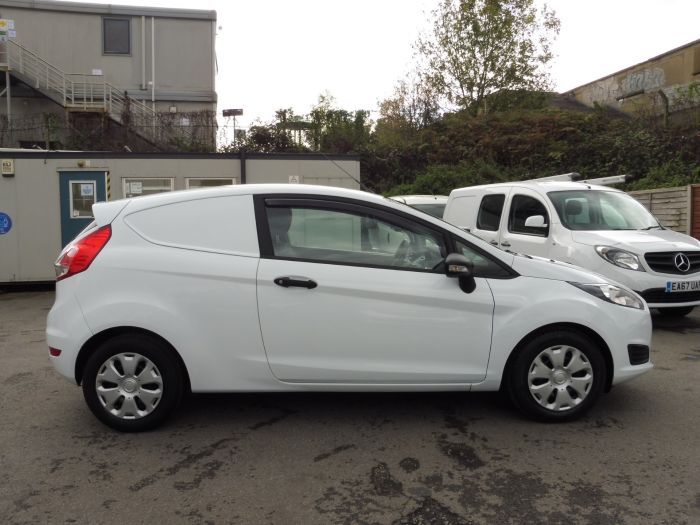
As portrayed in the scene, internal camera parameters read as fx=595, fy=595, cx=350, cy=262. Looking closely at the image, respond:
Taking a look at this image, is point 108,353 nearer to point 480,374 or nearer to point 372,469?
point 372,469

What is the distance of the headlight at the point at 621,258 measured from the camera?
6.96 m

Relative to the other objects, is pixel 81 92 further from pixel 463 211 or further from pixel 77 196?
pixel 463 211

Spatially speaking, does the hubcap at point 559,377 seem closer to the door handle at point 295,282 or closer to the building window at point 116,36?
the door handle at point 295,282

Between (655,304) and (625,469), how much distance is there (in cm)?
411

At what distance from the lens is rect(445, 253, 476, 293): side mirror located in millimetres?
3902

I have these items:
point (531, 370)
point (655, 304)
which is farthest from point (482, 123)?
point (531, 370)

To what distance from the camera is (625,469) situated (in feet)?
11.3

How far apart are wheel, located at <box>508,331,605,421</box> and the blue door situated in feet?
33.1

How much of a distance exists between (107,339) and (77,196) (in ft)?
29.8

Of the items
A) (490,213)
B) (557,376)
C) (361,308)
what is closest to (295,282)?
(361,308)

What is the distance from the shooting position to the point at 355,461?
3.55 m

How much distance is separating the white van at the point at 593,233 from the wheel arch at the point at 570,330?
3085 millimetres

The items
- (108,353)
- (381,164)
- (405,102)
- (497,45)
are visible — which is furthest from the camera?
(405,102)

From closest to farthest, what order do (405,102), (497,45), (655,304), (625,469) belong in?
(625,469), (655,304), (497,45), (405,102)
